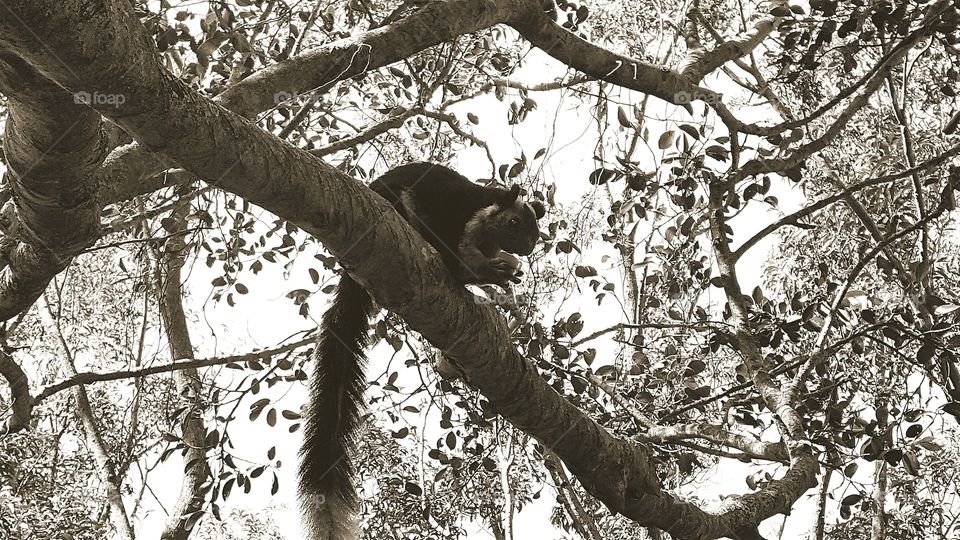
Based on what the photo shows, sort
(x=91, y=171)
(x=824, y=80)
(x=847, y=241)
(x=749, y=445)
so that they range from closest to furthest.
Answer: (x=91, y=171), (x=749, y=445), (x=847, y=241), (x=824, y=80)

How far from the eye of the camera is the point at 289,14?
5.25 meters

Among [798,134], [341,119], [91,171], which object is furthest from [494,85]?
[91,171]

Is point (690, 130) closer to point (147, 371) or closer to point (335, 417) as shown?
point (335, 417)

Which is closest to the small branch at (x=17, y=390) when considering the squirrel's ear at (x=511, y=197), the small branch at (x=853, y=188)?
the squirrel's ear at (x=511, y=197)

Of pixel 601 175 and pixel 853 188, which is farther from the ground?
pixel 601 175

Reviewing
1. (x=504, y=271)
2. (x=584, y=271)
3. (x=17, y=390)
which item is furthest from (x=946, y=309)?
(x=17, y=390)

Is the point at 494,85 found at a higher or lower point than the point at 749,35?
higher

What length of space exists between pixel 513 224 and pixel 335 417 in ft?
4.75

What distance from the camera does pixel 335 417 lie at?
407 cm

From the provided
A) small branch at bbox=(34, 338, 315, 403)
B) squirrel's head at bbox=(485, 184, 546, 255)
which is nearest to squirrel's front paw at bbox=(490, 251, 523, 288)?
squirrel's head at bbox=(485, 184, 546, 255)

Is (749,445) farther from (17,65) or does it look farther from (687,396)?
(17,65)

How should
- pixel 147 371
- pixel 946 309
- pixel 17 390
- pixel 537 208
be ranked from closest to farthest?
pixel 946 309
pixel 17 390
pixel 147 371
pixel 537 208

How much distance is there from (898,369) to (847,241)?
1.51 m

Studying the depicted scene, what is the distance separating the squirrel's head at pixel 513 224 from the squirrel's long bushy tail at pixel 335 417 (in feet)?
2.74
